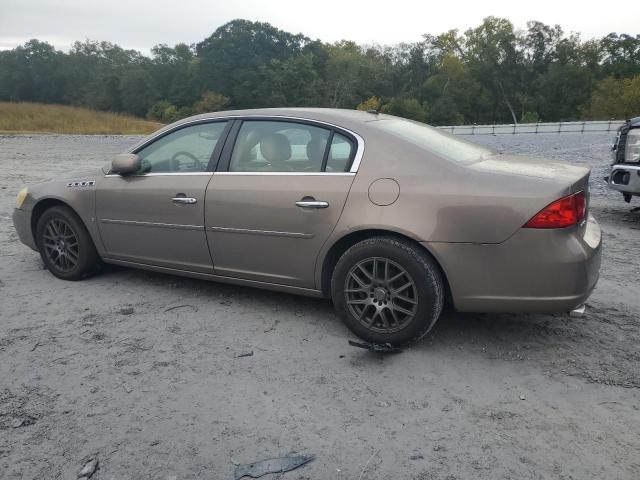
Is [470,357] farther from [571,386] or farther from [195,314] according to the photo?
[195,314]

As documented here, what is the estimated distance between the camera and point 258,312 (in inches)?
163

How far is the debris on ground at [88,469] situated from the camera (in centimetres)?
236

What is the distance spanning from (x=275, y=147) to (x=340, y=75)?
276 feet

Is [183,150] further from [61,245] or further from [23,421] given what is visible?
[23,421]

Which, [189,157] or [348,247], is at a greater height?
[189,157]

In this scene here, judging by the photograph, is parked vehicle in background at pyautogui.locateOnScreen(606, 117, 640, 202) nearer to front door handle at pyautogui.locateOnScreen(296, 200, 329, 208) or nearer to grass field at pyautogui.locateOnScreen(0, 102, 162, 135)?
front door handle at pyautogui.locateOnScreen(296, 200, 329, 208)

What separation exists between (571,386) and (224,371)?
1936 mm

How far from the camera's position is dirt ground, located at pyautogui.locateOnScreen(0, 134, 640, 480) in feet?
8.01

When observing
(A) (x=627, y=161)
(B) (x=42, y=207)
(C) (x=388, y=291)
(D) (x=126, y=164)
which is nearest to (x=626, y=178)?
(A) (x=627, y=161)

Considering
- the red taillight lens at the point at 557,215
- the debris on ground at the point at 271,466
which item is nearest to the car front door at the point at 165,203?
the debris on ground at the point at 271,466

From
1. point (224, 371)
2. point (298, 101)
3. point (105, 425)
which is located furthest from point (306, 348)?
point (298, 101)

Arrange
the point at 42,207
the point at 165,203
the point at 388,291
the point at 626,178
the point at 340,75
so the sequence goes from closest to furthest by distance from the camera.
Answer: the point at 388,291
the point at 165,203
the point at 42,207
the point at 626,178
the point at 340,75

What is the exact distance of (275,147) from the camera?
3984 mm

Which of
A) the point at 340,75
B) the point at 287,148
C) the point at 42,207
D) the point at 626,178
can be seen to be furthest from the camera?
the point at 340,75
